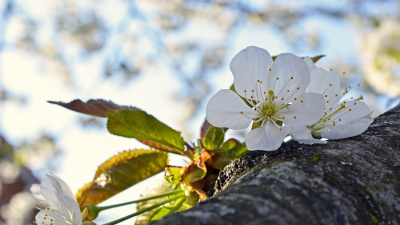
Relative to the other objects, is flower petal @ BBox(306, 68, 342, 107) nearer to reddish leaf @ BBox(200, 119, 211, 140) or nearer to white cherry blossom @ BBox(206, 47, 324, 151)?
white cherry blossom @ BBox(206, 47, 324, 151)

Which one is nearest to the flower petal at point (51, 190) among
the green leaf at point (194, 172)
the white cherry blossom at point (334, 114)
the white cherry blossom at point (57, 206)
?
the white cherry blossom at point (57, 206)

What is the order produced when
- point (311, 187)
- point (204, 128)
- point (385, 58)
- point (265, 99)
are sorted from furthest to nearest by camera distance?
point (385, 58)
point (204, 128)
point (265, 99)
point (311, 187)

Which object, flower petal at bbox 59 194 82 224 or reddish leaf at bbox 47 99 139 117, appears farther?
reddish leaf at bbox 47 99 139 117

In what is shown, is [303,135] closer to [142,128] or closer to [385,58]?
[142,128]

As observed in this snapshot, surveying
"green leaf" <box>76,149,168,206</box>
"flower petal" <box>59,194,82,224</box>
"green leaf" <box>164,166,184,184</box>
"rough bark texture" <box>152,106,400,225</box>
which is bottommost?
"rough bark texture" <box>152,106,400,225</box>

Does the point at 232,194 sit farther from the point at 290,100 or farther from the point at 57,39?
the point at 57,39

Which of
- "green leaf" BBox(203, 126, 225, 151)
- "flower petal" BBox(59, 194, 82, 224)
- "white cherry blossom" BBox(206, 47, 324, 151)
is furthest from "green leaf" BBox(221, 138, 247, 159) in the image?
"flower petal" BBox(59, 194, 82, 224)

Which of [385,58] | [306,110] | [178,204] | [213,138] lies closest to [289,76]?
[306,110]
